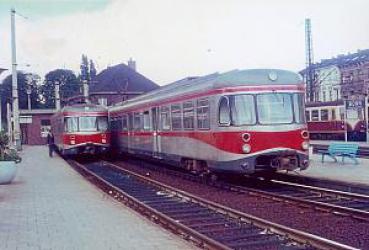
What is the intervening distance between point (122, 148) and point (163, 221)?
793 inches

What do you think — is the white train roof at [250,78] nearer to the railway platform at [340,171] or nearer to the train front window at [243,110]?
the train front window at [243,110]

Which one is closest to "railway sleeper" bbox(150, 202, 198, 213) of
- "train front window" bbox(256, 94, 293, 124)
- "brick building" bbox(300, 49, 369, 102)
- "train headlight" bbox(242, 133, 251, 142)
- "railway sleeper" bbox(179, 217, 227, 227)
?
"railway sleeper" bbox(179, 217, 227, 227)

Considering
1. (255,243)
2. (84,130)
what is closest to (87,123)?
(84,130)

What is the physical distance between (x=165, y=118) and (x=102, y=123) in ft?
36.4

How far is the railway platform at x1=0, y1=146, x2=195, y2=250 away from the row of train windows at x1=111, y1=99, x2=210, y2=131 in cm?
345

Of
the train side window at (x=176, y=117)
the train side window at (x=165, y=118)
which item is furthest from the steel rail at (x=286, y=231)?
the train side window at (x=165, y=118)

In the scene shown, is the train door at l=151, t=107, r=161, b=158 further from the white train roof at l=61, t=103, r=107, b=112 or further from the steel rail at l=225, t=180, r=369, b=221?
the white train roof at l=61, t=103, r=107, b=112

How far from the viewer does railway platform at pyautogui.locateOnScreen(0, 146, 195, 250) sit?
339 inches

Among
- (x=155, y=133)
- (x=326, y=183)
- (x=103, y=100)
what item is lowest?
(x=326, y=183)

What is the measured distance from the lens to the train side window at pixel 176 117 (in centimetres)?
1884

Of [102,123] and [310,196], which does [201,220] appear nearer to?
[310,196]

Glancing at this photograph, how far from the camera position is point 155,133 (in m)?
22.4

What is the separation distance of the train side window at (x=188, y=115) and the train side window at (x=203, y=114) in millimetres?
543

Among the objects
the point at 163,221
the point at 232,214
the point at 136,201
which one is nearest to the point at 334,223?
the point at 232,214
